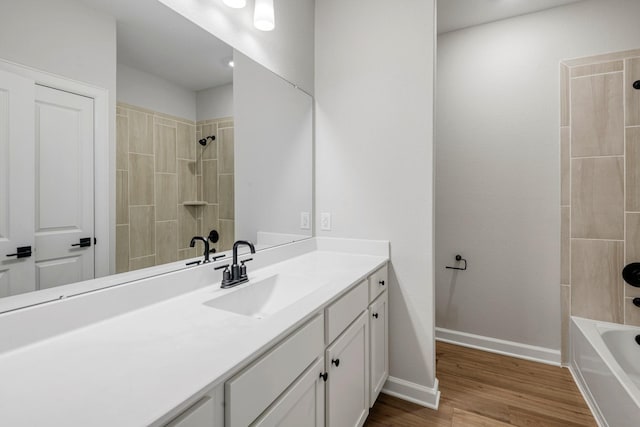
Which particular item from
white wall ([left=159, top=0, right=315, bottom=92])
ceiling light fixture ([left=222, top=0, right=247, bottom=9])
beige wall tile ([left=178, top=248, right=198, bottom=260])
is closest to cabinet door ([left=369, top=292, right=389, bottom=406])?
beige wall tile ([left=178, top=248, right=198, bottom=260])

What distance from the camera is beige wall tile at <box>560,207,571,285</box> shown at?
2.20 meters

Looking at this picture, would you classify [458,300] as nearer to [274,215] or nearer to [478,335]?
[478,335]

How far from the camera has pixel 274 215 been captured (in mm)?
1851

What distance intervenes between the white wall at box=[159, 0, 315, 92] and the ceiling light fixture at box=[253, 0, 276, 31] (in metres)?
0.05

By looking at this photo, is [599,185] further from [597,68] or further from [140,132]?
[140,132]

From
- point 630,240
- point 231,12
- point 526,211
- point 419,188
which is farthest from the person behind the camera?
point 526,211

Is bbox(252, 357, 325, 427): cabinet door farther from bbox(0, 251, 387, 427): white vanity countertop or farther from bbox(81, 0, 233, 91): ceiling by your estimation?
bbox(81, 0, 233, 91): ceiling

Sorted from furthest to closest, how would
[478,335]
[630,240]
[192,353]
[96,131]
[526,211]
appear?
[478,335] → [526,211] → [630,240] → [96,131] → [192,353]

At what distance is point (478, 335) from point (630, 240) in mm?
1229

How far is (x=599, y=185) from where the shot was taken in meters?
2.10

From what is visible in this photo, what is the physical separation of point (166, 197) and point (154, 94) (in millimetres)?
394

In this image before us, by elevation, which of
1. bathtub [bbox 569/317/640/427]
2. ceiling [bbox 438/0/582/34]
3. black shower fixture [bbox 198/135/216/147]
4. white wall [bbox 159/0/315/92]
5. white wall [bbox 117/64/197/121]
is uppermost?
ceiling [bbox 438/0/582/34]

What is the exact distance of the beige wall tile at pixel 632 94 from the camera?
6.53ft

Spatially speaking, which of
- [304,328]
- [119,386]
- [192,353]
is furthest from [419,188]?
[119,386]
